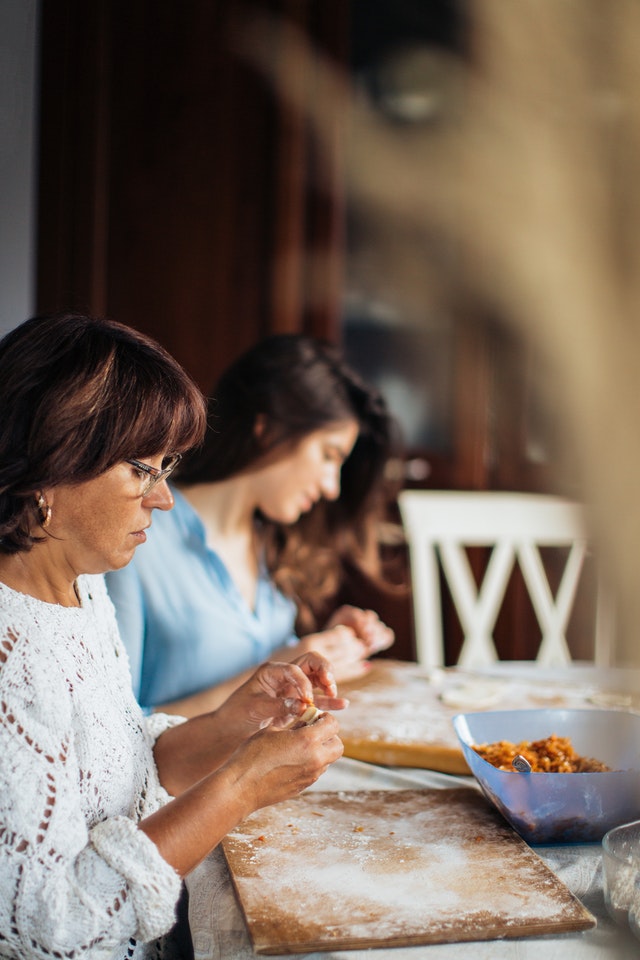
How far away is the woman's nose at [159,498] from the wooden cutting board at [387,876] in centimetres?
39

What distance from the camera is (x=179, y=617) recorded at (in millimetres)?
1731

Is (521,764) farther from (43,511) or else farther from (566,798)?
(43,511)

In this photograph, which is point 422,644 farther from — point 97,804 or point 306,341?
point 97,804

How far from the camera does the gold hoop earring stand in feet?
3.23

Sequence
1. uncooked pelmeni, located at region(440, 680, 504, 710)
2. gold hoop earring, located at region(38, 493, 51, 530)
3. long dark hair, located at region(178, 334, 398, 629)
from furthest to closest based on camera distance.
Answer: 1. long dark hair, located at region(178, 334, 398, 629)
2. uncooked pelmeni, located at region(440, 680, 504, 710)
3. gold hoop earring, located at region(38, 493, 51, 530)

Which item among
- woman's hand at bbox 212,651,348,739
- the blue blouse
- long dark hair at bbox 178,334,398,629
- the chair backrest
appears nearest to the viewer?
woman's hand at bbox 212,651,348,739

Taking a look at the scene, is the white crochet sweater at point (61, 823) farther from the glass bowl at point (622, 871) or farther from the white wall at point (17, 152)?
the white wall at point (17, 152)

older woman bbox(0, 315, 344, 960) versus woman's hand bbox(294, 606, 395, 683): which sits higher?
older woman bbox(0, 315, 344, 960)

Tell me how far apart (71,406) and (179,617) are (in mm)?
864

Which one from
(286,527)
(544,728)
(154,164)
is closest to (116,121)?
(154,164)

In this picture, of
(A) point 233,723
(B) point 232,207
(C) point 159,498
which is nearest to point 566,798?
(A) point 233,723

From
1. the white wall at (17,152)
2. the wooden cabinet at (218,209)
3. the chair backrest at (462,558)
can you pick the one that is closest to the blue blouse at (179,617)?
the chair backrest at (462,558)

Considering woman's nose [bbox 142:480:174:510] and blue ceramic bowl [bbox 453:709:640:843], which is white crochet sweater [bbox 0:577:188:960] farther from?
blue ceramic bowl [bbox 453:709:640:843]

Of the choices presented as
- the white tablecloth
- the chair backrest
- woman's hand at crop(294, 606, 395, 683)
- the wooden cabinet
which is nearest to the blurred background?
the wooden cabinet
